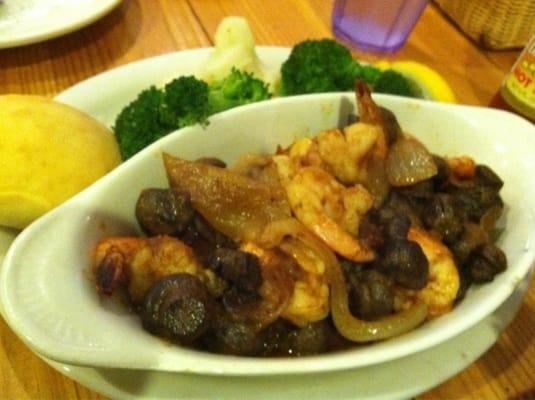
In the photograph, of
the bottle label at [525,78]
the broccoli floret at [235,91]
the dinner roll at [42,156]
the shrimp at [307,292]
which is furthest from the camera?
the bottle label at [525,78]

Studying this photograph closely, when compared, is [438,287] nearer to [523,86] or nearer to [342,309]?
[342,309]

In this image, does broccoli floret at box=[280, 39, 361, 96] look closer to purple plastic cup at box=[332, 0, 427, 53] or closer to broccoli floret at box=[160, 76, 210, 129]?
broccoli floret at box=[160, 76, 210, 129]

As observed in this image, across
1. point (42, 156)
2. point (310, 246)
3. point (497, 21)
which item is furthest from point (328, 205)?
point (497, 21)

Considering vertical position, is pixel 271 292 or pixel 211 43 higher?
pixel 271 292

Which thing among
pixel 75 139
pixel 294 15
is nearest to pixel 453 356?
pixel 75 139

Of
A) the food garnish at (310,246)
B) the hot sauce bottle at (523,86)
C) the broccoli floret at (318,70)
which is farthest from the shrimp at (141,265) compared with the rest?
the hot sauce bottle at (523,86)

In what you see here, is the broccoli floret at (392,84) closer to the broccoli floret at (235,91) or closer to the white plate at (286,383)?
the broccoli floret at (235,91)
